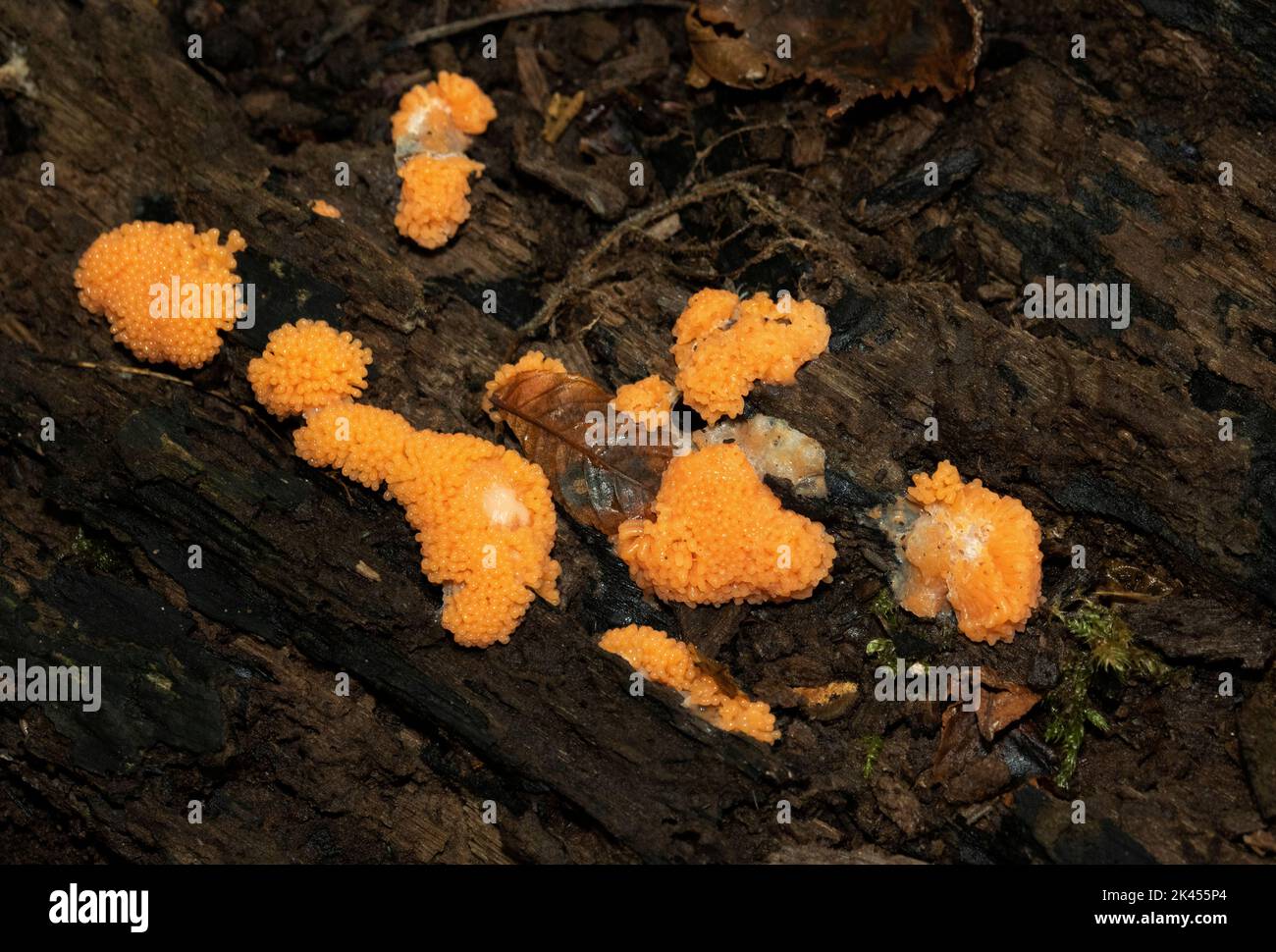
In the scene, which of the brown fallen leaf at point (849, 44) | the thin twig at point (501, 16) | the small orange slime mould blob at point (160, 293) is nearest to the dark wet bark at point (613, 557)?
the small orange slime mould blob at point (160, 293)

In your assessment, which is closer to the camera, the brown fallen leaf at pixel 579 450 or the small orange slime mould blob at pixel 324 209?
the brown fallen leaf at pixel 579 450

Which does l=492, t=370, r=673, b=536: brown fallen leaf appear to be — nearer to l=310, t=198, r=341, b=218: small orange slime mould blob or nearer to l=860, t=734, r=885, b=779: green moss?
l=310, t=198, r=341, b=218: small orange slime mould blob

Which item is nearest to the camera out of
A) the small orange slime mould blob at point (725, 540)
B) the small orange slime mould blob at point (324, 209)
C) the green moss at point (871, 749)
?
the small orange slime mould blob at point (725, 540)

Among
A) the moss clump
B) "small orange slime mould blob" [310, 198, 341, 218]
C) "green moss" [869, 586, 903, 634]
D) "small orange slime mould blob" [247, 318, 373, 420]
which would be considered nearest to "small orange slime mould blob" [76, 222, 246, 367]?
"small orange slime mould blob" [247, 318, 373, 420]

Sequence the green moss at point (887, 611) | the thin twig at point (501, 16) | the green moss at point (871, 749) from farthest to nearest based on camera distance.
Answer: the thin twig at point (501, 16)
the green moss at point (887, 611)
the green moss at point (871, 749)

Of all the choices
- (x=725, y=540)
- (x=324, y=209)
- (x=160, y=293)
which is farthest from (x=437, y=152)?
(x=725, y=540)

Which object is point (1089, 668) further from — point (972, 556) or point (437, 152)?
point (437, 152)

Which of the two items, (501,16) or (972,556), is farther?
(501,16)

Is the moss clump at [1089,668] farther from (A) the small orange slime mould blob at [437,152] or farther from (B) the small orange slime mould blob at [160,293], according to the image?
(B) the small orange slime mould blob at [160,293]
